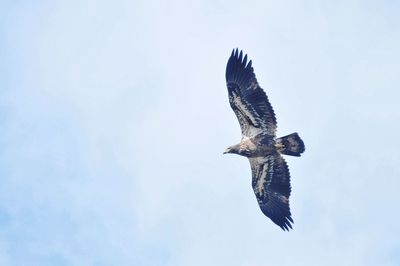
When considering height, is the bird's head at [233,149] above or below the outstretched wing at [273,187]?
above

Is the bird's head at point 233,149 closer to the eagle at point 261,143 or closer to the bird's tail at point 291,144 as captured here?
the eagle at point 261,143

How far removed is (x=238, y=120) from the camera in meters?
28.0

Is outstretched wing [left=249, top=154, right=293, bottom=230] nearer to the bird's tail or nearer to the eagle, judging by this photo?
the eagle

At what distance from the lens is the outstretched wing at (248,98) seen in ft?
89.0

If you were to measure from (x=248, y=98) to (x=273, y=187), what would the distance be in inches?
135

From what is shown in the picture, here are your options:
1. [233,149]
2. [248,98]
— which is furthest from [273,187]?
[248,98]

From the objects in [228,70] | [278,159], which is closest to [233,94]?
[228,70]

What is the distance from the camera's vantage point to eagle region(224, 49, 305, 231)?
27188mm

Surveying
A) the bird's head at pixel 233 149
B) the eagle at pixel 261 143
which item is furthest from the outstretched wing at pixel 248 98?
the bird's head at pixel 233 149

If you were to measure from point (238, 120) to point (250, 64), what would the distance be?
1928 mm

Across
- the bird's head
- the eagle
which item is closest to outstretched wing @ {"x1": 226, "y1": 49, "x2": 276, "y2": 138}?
the eagle

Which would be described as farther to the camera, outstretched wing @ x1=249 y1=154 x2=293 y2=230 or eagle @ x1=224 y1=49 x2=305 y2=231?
outstretched wing @ x1=249 y1=154 x2=293 y2=230

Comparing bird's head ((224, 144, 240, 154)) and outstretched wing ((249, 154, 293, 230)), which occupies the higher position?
bird's head ((224, 144, 240, 154))

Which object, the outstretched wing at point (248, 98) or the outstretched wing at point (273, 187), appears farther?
the outstretched wing at point (273, 187)
